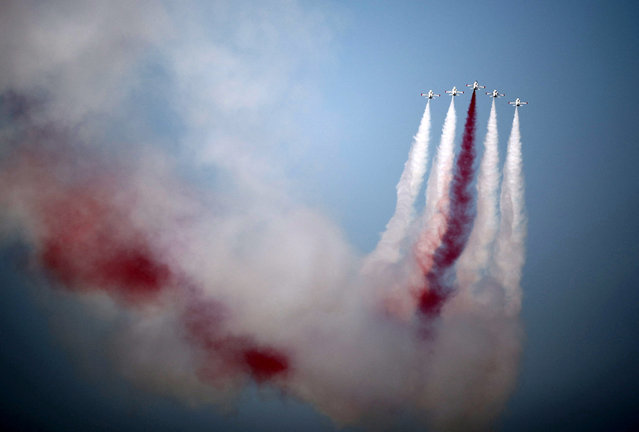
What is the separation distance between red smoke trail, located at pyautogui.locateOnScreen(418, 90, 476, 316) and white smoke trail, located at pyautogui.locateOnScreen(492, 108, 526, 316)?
302 centimetres

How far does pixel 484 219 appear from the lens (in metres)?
31.3

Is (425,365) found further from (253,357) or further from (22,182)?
(22,182)

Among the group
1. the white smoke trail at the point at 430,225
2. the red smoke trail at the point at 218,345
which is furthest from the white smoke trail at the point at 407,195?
the red smoke trail at the point at 218,345

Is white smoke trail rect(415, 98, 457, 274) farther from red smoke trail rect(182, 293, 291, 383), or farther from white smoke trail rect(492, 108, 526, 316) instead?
red smoke trail rect(182, 293, 291, 383)

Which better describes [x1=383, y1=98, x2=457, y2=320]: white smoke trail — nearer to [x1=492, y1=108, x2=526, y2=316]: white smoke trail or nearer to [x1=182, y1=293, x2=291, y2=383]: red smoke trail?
[x1=492, y1=108, x2=526, y2=316]: white smoke trail

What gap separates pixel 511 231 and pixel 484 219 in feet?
6.32

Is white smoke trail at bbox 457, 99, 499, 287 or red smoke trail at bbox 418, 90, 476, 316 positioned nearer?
red smoke trail at bbox 418, 90, 476, 316

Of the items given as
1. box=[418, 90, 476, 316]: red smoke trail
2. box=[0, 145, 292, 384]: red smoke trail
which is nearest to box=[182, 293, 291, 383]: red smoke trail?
box=[0, 145, 292, 384]: red smoke trail

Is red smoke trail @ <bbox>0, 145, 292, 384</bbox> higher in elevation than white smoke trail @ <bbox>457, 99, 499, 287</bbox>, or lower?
lower

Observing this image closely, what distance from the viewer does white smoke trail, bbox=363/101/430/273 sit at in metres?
30.8

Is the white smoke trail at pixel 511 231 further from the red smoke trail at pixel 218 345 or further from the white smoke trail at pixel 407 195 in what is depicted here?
the red smoke trail at pixel 218 345

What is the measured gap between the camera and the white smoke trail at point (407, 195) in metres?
30.8

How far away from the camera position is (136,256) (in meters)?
29.1

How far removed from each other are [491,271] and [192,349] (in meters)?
20.0
